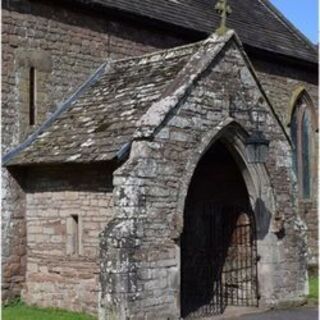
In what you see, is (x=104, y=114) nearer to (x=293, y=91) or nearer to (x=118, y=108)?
(x=118, y=108)

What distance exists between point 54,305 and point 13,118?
3393 millimetres

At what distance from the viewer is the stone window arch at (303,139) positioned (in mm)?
20453

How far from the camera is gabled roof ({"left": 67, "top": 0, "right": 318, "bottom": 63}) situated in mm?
15305

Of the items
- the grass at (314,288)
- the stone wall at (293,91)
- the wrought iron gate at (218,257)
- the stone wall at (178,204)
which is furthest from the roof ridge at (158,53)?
the grass at (314,288)

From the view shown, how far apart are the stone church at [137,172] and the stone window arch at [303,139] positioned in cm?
641

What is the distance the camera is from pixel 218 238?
552 inches

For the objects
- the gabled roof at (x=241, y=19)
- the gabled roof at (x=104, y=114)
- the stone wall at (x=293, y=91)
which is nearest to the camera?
the gabled roof at (x=104, y=114)

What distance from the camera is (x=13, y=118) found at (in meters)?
13.1

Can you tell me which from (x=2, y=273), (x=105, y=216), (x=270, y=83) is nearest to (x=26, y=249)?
(x=2, y=273)

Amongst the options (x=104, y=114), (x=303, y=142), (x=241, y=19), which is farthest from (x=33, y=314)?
(x=303, y=142)

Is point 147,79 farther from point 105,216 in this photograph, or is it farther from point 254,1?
point 254,1

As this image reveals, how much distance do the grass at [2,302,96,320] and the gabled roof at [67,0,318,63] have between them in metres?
5.76

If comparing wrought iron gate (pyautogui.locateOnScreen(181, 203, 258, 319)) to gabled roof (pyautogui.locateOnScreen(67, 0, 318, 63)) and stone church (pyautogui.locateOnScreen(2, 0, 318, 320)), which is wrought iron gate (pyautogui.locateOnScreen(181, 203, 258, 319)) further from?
gabled roof (pyautogui.locateOnScreen(67, 0, 318, 63))

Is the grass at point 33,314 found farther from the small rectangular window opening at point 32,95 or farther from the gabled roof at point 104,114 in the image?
the small rectangular window opening at point 32,95
